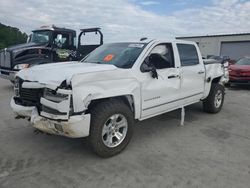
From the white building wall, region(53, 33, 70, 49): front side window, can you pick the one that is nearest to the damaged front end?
region(53, 33, 70, 49): front side window

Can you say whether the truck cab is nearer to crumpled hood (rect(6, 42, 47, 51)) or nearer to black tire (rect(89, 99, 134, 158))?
crumpled hood (rect(6, 42, 47, 51))

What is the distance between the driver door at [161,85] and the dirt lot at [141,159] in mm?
600

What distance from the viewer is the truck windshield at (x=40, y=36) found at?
11.4 meters

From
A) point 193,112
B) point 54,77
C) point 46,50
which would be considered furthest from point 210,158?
point 46,50

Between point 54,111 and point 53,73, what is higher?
point 53,73

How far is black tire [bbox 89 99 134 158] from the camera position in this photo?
158 inches

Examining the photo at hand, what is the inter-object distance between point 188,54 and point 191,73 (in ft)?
1.53

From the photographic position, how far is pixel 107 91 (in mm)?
4129

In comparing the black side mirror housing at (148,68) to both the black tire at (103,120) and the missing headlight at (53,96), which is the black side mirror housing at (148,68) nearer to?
the black tire at (103,120)

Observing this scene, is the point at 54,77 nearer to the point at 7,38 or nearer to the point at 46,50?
the point at 46,50

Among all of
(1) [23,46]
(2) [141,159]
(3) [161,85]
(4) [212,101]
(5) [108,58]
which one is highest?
(1) [23,46]

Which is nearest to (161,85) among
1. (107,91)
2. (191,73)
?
(191,73)

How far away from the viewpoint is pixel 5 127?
5688mm

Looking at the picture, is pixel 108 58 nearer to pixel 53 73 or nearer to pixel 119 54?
pixel 119 54
